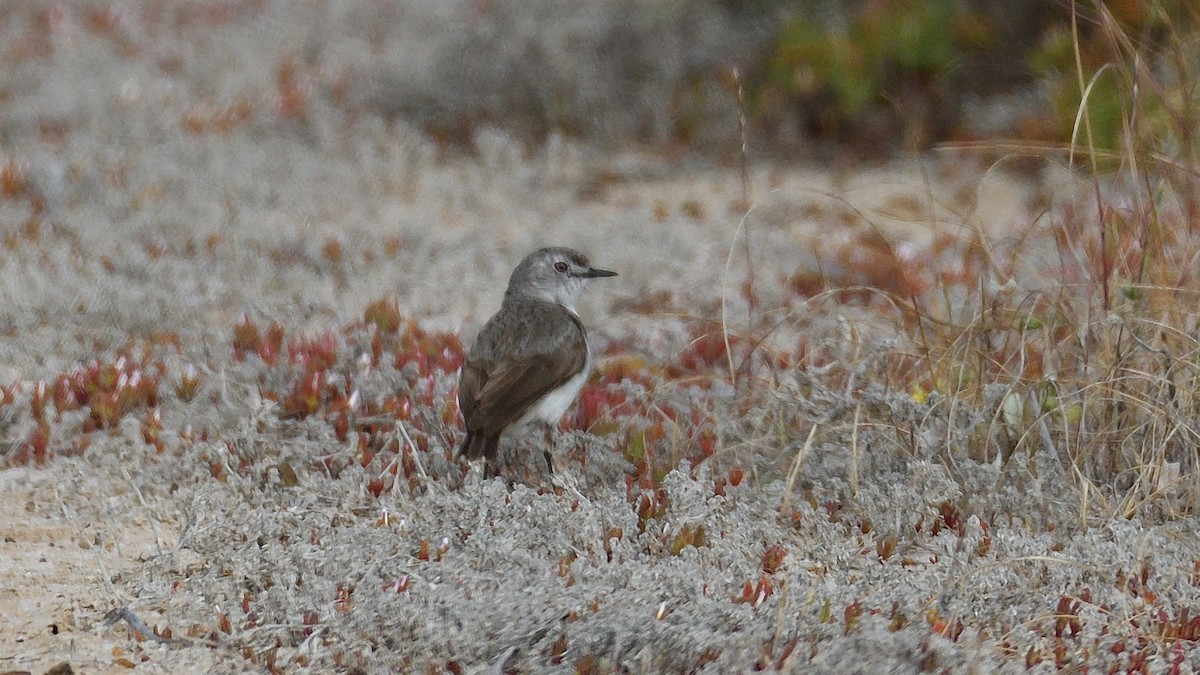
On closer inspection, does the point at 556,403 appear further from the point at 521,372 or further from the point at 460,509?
the point at 460,509

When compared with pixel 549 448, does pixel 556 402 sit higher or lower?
higher

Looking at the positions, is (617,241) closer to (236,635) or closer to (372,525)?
(372,525)

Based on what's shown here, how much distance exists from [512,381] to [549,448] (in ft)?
1.24

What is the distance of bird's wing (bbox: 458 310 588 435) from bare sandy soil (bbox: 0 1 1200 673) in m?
0.30

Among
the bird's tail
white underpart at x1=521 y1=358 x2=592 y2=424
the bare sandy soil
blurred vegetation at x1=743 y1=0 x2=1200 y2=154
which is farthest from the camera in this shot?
blurred vegetation at x1=743 y1=0 x2=1200 y2=154

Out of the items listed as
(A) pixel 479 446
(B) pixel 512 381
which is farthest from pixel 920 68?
(A) pixel 479 446

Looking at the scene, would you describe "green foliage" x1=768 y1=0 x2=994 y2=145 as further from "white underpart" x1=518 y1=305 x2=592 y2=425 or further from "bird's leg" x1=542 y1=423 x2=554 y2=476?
"bird's leg" x1=542 y1=423 x2=554 y2=476

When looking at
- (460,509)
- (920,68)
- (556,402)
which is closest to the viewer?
(460,509)

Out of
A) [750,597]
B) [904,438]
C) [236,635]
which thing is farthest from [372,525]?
[904,438]

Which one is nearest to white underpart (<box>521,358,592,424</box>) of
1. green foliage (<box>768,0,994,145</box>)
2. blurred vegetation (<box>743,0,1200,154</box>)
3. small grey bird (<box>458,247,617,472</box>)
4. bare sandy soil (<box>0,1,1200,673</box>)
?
small grey bird (<box>458,247,617,472</box>)

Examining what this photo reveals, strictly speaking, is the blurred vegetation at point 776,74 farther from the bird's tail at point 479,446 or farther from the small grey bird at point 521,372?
the bird's tail at point 479,446

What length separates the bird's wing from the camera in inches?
281

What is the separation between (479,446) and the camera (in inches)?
278

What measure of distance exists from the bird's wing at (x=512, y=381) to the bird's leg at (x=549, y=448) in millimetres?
209
